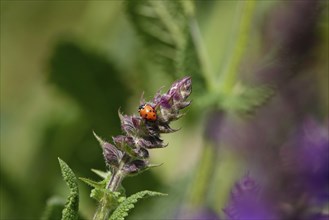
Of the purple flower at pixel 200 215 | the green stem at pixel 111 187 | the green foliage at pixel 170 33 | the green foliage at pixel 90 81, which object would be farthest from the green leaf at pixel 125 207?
the green foliage at pixel 90 81

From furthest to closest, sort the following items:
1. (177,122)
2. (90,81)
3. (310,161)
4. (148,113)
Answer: (177,122) → (90,81) → (310,161) → (148,113)

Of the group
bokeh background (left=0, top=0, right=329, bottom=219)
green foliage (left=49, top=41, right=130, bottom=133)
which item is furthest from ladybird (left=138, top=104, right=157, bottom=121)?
green foliage (left=49, top=41, right=130, bottom=133)

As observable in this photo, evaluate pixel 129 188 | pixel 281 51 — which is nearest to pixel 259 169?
pixel 281 51

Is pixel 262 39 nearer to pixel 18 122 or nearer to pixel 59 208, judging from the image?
pixel 59 208

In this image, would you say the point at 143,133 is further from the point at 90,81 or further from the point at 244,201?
the point at 90,81

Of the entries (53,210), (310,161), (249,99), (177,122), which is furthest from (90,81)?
(310,161)

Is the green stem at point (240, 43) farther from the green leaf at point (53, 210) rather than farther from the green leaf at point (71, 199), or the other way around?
the green leaf at point (71, 199)
